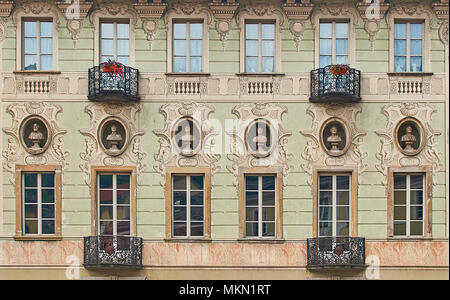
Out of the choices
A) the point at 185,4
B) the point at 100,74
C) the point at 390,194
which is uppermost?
the point at 185,4

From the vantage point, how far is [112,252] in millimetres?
20891

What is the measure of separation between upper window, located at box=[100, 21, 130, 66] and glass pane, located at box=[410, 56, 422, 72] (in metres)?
8.37

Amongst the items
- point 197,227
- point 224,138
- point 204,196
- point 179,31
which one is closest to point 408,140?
point 224,138

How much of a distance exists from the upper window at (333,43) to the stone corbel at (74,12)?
6921 mm

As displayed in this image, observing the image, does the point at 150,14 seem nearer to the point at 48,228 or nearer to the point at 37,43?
the point at 37,43

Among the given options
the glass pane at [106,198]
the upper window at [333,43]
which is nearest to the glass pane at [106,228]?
the glass pane at [106,198]

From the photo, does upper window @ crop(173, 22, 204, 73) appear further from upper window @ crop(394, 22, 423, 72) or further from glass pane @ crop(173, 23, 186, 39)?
upper window @ crop(394, 22, 423, 72)

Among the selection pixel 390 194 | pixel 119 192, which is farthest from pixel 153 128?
pixel 390 194

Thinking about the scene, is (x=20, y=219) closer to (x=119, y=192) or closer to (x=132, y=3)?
(x=119, y=192)

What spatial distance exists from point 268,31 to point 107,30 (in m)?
4.76

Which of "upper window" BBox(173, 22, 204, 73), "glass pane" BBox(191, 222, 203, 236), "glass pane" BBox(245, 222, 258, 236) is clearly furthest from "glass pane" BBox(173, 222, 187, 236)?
"upper window" BBox(173, 22, 204, 73)

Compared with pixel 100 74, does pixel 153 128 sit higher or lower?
lower

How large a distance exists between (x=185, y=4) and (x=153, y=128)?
12.4 ft

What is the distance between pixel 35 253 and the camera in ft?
69.6
